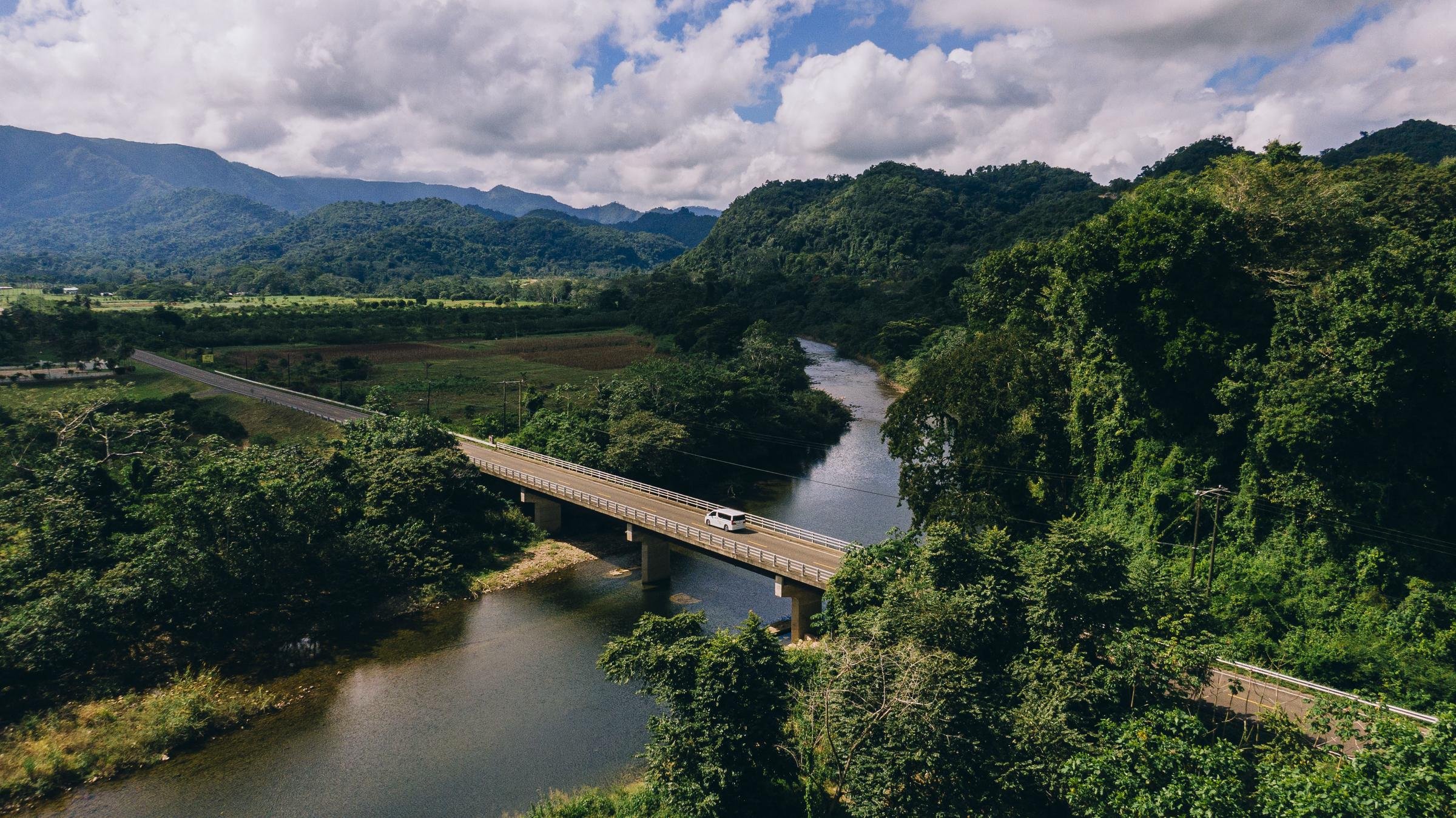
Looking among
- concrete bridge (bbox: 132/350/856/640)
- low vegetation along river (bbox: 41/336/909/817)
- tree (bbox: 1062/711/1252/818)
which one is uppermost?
tree (bbox: 1062/711/1252/818)

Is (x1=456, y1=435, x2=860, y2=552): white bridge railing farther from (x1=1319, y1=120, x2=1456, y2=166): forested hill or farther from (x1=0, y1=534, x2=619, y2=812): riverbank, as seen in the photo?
Result: (x1=1319, y1=120, x2=1456, y2=166): forested hill

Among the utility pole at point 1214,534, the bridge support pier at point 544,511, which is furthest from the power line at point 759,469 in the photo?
the utility pole at point 1214,534

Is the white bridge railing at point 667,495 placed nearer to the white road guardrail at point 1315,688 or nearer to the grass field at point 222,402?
the grass field at point 222,402

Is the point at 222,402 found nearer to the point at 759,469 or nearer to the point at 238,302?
the point at 759,469

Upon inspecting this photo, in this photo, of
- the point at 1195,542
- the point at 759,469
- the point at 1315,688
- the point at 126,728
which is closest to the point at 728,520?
the point at 1195,542

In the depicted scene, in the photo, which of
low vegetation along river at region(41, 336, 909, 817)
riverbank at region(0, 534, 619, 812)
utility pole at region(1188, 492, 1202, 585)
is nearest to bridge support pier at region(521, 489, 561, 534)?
low vegetation along river at region(41, 336, 909, 817)

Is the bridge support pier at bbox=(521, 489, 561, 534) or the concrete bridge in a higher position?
the concrete bridge
